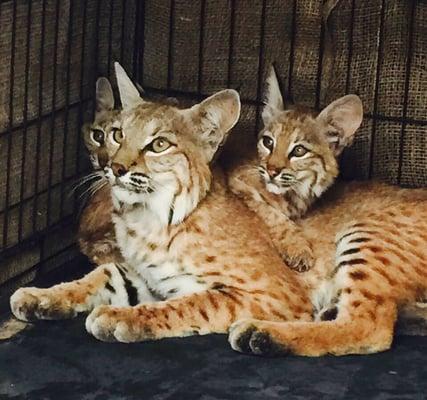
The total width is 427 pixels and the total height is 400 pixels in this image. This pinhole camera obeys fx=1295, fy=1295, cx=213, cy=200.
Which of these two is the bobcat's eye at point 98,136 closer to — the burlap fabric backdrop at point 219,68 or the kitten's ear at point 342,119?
the burlap fabric backdrop at point 219,68

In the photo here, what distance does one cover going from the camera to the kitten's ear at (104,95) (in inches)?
163

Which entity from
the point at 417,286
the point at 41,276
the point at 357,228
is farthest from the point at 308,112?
the point at 41,276

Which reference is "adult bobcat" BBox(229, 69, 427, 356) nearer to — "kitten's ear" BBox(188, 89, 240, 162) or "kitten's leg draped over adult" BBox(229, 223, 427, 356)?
"kitten's leg draped over adult" BBox(229, 223, 427, 356)

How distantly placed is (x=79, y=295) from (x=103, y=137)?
501 mm

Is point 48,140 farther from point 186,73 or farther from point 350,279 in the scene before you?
point 350,279

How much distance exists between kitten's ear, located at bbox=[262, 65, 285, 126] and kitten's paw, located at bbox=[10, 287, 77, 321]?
0.88 m

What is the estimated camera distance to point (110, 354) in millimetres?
3576

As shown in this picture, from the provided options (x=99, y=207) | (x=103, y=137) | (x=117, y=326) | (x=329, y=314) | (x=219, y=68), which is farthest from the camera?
(x=219, y=68)

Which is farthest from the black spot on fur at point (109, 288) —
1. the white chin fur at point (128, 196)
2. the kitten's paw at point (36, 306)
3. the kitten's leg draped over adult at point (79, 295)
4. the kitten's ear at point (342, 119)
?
the kitten's ear at point (342, 119)

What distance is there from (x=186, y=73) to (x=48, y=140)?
0.66 m

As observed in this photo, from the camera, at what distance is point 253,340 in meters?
3.56

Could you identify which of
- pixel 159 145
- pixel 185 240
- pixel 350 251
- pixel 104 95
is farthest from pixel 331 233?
pixel 104 95

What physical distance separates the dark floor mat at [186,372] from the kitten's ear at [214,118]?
1.92ft

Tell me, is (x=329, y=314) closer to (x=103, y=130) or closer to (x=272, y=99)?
(x=272, y=99)
